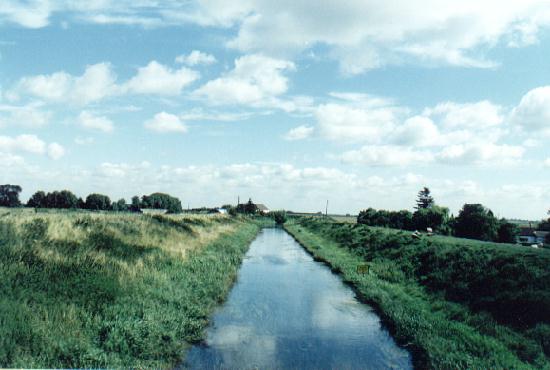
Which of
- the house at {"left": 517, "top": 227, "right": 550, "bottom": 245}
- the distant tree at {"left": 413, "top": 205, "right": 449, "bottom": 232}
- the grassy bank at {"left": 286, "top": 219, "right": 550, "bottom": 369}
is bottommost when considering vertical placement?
the grassy bank at {"left": 286, "top": 219, "right": 550, "bottom": 369}

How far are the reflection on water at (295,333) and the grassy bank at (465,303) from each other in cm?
84

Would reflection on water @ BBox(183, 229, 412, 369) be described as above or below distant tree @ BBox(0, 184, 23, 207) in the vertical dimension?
below

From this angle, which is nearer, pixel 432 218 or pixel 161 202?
pixel 432 218

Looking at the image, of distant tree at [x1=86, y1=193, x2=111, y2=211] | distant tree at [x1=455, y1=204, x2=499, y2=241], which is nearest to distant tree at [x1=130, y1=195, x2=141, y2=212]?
distant tree at [x1=86, y1=193, x2=111, y2=211]

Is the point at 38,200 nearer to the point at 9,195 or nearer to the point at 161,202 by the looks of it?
the point at 9,195

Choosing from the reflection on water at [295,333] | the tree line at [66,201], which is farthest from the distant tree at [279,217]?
the reflection on water at [295,333]

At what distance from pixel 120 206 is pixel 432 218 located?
113633 mm

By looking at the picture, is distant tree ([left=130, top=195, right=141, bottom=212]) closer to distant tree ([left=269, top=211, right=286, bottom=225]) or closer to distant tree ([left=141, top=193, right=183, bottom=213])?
distant tree ([left=141, top=193, right=183, bottom=213])

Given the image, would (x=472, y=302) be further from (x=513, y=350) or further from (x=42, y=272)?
(x=42, y=272)

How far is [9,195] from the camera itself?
115 m

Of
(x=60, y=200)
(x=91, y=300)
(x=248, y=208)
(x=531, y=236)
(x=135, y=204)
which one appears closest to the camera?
(x=91, y=300)

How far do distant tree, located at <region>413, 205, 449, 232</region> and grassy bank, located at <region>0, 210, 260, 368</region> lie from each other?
46470mm

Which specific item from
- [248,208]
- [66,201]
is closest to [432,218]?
[248,208]

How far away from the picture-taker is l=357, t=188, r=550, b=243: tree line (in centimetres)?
5172
